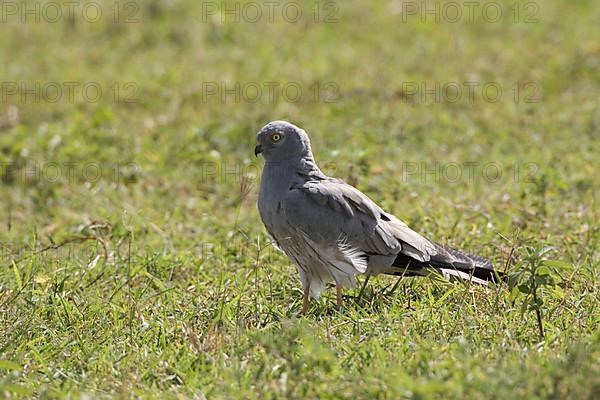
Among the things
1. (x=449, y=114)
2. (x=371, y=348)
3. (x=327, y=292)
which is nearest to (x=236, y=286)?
(x=327, y=292)

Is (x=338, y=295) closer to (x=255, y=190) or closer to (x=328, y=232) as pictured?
(x=328, y=232)

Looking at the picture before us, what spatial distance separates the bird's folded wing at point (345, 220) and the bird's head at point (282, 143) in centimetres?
21

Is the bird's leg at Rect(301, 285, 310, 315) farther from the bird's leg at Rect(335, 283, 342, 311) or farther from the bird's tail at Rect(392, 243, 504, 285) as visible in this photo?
the bird's tail at Rect(392, 243, 504, 285)

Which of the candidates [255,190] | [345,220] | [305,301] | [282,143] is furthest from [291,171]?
[255,190]

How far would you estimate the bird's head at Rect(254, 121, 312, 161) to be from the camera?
5.49 metres

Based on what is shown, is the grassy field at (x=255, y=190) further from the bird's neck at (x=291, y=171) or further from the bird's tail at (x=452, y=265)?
the bird's neck at (x=291, y=171)

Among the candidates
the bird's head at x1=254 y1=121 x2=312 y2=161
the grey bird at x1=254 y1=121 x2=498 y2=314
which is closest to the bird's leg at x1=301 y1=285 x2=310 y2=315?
the grey bird at x1=254 y1=121 x2=498 y2=314

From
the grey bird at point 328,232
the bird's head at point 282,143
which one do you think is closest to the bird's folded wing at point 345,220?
the grey bird at point 328,232

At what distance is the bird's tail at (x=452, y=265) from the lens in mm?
5379

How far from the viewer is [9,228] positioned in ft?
21.8

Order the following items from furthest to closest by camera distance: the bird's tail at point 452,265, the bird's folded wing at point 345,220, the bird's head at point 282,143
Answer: the bird's head at point 282,143, the bird's tail at point 452,265, the bird's folded wing at point 345,220

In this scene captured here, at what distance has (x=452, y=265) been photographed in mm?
5422

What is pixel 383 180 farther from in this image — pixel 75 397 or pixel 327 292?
pixel 75 397

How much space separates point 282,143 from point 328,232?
1.93 ft
